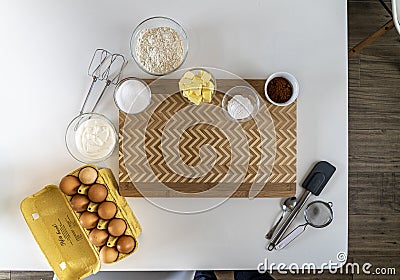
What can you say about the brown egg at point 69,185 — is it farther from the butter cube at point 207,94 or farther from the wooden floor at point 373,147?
the wooden floor at point 373,147

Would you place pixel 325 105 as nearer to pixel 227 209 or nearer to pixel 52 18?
pixel 227 209

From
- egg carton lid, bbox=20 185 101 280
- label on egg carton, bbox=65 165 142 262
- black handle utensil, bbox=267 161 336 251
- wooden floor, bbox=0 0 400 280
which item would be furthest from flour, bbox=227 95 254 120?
wooden floor, bbox=0 0 400 280

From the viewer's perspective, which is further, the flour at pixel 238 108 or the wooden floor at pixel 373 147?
the wooden floor at pixel 373 147

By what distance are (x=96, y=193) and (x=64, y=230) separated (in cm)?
13

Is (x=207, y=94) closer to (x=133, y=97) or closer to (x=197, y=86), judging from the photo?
(x=197, y=86)

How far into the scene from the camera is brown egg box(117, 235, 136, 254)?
111cm

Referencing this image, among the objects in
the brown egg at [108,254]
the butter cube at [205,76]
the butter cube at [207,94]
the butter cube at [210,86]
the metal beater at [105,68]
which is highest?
the metal beater at [105,68]

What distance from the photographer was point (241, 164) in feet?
3.83

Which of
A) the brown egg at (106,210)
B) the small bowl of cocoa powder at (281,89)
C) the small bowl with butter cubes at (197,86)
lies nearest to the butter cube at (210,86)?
the small bowl with butter cubes at (197,86)

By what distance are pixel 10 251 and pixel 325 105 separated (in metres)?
0.84

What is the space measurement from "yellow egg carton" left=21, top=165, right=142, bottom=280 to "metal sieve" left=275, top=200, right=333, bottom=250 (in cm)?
36

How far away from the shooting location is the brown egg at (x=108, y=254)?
1111 millimetres

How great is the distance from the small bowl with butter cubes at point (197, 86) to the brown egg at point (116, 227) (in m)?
0.33

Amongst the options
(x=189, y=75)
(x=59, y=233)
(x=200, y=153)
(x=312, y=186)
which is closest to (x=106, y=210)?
(x=59, y=233)
